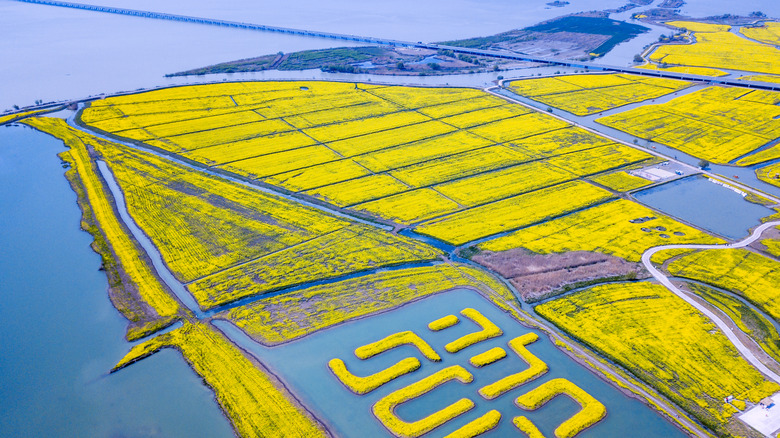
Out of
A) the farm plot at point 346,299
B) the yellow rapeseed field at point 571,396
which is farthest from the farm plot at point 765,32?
the yellow rapeseed field at point 571,396

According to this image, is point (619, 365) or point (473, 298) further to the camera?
point (473, 298)

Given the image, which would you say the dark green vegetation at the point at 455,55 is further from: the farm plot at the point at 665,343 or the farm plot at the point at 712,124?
the farm plot at the point at 665,343

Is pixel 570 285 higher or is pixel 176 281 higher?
pixel 176 281

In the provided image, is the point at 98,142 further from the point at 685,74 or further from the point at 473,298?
the point at 685,74

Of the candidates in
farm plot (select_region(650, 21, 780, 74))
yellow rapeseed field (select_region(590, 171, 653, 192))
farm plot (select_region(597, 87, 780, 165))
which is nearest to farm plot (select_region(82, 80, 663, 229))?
yellow rapeseed field (select_region(590, 171, 653, 192))

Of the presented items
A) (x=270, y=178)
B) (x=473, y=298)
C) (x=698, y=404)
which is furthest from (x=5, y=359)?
(x=698, y=404)

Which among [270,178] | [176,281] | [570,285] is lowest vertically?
[570,285]

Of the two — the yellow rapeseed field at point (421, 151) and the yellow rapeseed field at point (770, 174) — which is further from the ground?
the yellow rapeseed field at point (421, 151)
